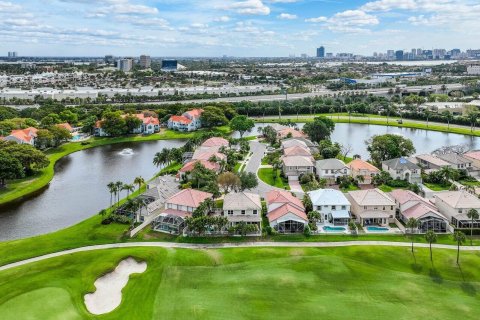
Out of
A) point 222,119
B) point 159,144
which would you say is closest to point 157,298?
point 159,144

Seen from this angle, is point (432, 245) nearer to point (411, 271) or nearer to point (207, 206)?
point (411, 271)

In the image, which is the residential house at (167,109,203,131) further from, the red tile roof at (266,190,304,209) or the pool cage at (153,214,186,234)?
the pool cage at (153,214,186,234)

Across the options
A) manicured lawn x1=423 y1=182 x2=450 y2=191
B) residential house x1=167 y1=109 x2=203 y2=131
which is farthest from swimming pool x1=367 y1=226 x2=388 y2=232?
residential house x1=167 y1=109 x2=203 y2=131

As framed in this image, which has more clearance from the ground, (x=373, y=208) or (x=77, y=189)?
(x=373, y=208)

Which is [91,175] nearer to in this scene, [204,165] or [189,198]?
[204,165]

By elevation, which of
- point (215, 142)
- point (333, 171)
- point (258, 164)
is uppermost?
point (215, 142)

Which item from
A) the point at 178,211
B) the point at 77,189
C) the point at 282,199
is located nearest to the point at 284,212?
the point at 282,199

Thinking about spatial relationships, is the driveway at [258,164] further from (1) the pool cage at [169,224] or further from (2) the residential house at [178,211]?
(1) the pool cage at [169,224]
